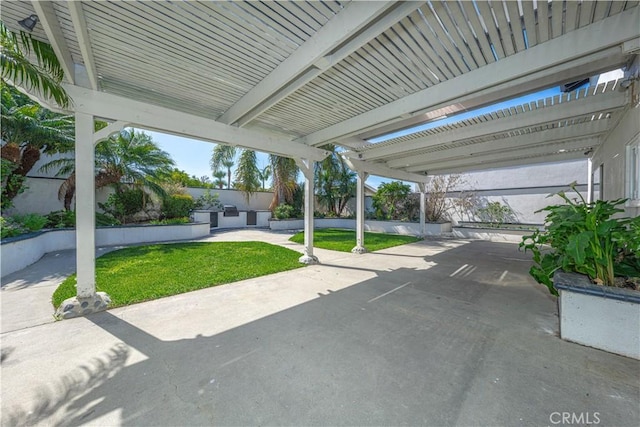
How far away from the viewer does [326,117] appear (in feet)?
17.0

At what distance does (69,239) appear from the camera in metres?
7.41

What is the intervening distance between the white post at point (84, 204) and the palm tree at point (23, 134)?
5.21 m

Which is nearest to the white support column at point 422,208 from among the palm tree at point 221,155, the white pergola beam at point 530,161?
the white pergola beam at point 530,161

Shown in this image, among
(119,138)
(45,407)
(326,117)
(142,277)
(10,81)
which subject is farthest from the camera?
(119,138)

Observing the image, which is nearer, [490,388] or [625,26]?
[490,388]

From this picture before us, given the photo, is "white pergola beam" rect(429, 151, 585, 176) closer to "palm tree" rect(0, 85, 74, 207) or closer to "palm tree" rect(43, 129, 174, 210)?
"palm tree" rect(43, 129, 174, 210)

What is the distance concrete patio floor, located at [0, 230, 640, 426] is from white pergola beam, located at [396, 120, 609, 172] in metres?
4.37

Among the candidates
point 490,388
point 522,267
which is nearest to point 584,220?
point 490,388

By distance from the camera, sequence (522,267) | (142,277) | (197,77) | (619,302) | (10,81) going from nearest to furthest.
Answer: (619,302)
(10,81)
(197,77)
(142,277)
(522,267)

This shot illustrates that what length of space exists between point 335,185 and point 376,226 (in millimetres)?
4113

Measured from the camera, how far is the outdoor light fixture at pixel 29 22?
2.52 meters

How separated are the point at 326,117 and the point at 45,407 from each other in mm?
5355

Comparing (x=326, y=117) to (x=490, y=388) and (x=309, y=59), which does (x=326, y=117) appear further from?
(x=490, y=388)

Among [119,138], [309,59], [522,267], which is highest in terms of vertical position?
[119,138]
